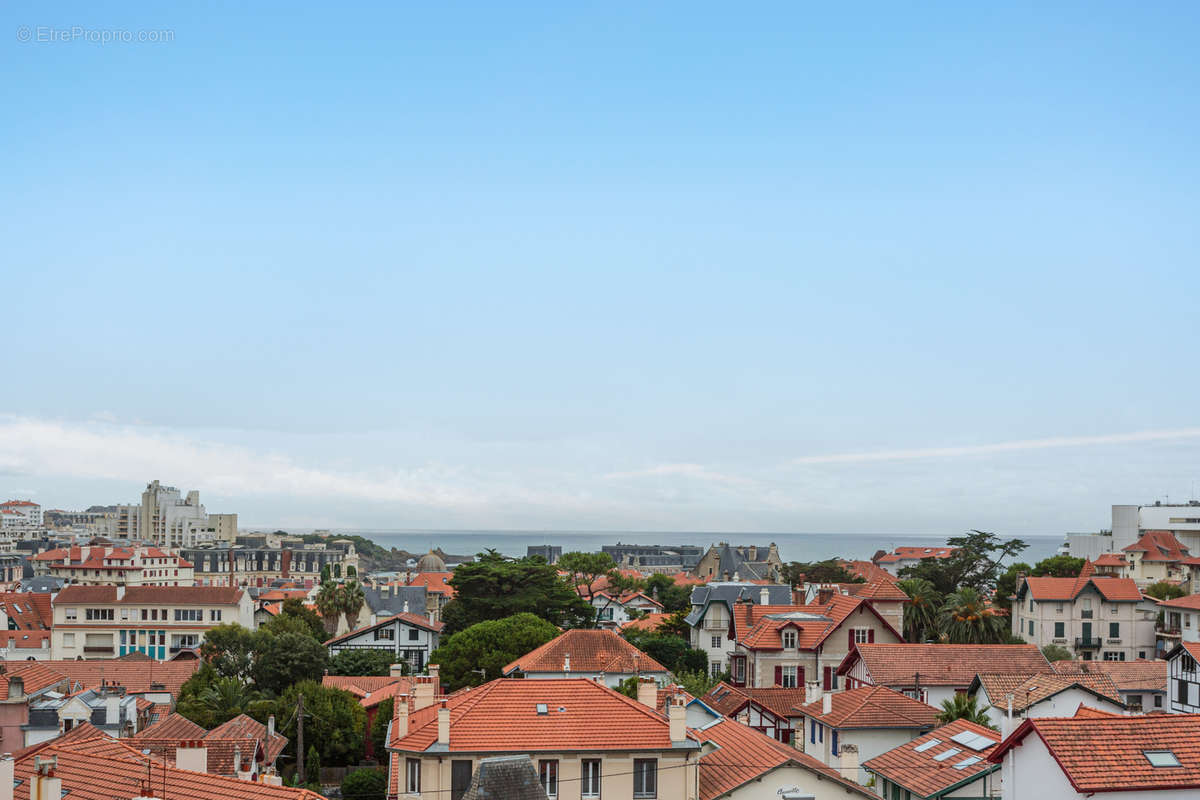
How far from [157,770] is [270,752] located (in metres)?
Result: 18.6

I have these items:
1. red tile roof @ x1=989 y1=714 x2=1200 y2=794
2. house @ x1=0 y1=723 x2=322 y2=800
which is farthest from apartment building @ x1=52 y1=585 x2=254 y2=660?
red tile roof @ x1=989 y1=714 x2=1200 y2=794

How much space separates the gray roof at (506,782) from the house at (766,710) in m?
24.5

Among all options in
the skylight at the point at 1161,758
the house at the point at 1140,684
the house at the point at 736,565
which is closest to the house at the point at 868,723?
the skylight at the point at 1161,758

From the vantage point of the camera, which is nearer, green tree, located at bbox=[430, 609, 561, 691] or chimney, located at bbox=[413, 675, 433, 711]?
chimney, located at bbox=[413, 675, 433, 711]

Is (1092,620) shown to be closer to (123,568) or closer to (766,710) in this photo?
(766,710)

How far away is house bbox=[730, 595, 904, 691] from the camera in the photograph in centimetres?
5975

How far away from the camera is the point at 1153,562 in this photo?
98.4 m

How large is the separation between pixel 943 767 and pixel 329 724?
93.4ft

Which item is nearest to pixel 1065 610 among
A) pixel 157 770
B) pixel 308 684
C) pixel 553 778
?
pixel 308 684

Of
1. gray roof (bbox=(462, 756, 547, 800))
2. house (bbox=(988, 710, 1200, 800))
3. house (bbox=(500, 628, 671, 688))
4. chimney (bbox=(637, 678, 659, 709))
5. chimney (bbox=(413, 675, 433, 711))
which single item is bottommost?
house (bbox=(500, 628, 671, 688))

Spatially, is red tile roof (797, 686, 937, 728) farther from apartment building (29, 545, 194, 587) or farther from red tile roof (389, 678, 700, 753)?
apartment building (29, 545, 194, 587)

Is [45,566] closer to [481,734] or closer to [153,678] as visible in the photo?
[153,678]

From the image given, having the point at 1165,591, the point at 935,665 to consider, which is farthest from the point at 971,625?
the point at 1165,591

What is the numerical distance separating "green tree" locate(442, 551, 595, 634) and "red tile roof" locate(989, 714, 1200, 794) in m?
49.7
